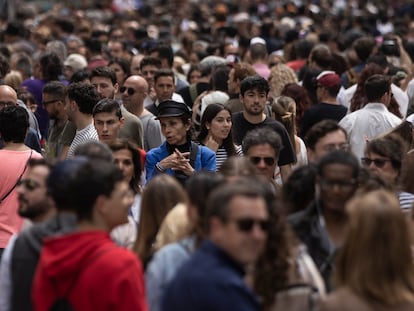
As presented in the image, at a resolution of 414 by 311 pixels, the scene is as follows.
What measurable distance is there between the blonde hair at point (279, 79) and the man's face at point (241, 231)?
918 centimetres

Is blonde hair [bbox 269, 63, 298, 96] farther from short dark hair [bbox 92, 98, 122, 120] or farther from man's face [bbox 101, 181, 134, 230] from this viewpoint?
man's face [bbox 101, 181, 134, 230]

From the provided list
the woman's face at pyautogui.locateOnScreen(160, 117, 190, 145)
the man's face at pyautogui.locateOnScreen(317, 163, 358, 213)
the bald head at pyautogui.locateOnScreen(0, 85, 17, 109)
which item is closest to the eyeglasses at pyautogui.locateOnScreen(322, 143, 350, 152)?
the man's face at pyautogui.locateOnScreen(317, 163, 358, 213)

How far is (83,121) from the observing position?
10.6m

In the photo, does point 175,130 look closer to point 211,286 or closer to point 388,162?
point 388,162

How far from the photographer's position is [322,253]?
6305 millimetres

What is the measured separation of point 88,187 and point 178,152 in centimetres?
379

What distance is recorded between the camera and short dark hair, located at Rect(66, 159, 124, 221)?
18.7 feet

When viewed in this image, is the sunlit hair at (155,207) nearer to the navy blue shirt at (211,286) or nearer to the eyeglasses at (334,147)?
the navy blue shirt at (211,286)

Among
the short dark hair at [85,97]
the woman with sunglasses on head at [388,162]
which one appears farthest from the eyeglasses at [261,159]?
the short dark hair at [85,97]

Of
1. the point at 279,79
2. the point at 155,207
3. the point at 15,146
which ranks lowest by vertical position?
the point at 155,207

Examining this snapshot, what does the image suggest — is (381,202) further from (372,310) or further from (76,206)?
(76,206)

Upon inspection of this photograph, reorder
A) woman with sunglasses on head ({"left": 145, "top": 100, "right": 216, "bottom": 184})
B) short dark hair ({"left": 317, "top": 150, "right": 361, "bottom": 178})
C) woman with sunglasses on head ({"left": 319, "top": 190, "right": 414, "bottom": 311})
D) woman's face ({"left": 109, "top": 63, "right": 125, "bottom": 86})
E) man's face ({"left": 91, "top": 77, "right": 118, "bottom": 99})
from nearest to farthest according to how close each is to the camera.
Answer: woman with sunglasses on head ({"left": 319, "top": 190, "right": 414, "bottom": 311}) < short dark hair ({"left": 317, "top": 150, "right": 361, "bottom": 178}) < woman with sunglasses on head ({"left": 145, "top": 100, "right": 216, "bottom": 184}) < man's face ({"left": 91, "top": 77, "right": 118, "bottom": 99}) < woman's face ({"left": 109, "top": 63, "right": 125, "bottom": 86})

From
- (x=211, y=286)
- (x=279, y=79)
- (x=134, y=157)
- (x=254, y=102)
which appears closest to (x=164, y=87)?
(x=279, y=79)

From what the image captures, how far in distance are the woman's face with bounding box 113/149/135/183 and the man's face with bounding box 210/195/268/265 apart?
276 cm
